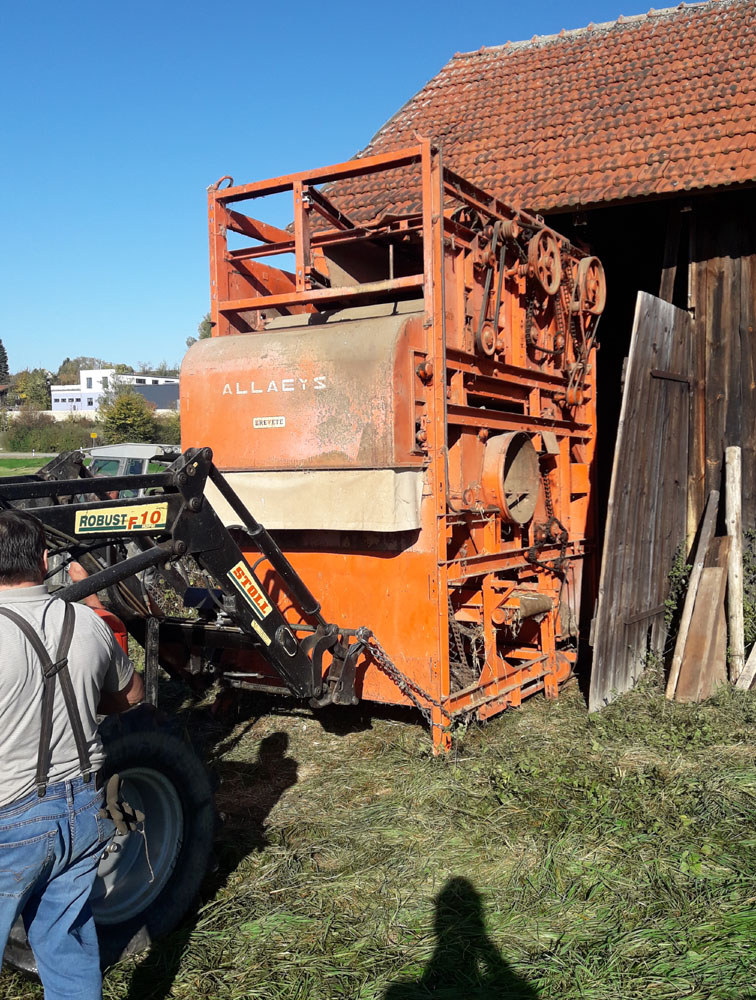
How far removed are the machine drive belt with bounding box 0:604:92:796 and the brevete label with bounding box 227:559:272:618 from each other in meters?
1.69

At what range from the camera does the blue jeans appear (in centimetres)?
239

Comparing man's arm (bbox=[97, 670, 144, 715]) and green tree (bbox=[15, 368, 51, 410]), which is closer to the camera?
man's arm (bbox=[97, 670, 144, 715])

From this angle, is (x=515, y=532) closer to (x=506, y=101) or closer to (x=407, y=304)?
(x=407, y=304)

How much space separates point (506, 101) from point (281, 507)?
692 centimetres

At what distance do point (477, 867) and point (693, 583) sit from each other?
3.82 m

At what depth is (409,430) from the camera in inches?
208

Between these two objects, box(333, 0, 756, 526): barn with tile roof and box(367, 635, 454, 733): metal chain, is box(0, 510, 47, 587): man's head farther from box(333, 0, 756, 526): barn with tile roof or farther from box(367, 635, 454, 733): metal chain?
box(333, 0, 756, 526): barn with tile roof

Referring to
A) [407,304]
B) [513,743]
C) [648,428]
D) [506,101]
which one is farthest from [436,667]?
[506,101]

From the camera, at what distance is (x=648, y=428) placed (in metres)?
6.89

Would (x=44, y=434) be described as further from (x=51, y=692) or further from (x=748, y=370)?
(x=51, y=692)

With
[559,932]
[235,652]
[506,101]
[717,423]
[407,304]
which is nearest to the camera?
[559,932]

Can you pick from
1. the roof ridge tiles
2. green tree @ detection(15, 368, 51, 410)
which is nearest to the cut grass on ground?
the roof ridge tiles

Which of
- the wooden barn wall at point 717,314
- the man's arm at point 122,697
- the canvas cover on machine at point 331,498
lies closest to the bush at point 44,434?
the wooden barn wall at point 717,314

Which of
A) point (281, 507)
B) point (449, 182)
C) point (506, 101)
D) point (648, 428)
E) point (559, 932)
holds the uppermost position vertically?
point (506, 101)
